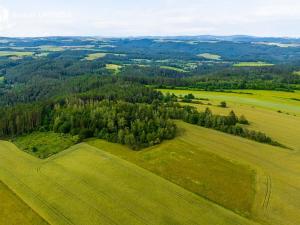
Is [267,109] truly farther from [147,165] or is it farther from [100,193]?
[100,193]

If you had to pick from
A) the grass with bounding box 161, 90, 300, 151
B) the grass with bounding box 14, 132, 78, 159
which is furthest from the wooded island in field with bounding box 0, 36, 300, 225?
the grass with bounding box 161, 90, 300, 151

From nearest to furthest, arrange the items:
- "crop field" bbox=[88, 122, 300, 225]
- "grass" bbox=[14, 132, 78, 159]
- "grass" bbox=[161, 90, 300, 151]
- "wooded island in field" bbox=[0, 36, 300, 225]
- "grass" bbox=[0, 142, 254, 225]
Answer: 1. "grass" bbox=[0, 142, 254, 225]
2. "wooded island in field" bbox=[0, 36, 300, 225]
3. "crop field" bbox=[88, 122, 300, 225]
4. "grass" bbox=[14, 132, 78, 159]
5. "grass" bbox=[161, 90, 300, 151]

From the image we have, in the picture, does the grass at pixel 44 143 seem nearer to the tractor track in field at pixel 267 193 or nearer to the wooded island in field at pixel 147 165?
the wooded island in field at pixel 147 165

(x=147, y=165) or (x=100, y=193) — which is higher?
(x=100, y=193)

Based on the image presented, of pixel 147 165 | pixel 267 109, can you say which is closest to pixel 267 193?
pixel 147 165

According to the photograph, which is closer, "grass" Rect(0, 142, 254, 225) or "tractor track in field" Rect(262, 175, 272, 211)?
"grass" Rect(0, 142, 254, 225)

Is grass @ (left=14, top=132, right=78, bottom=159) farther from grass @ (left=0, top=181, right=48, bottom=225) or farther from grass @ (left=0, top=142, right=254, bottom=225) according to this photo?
grass @ (left=0, top=181, right=48, bottom=225)
